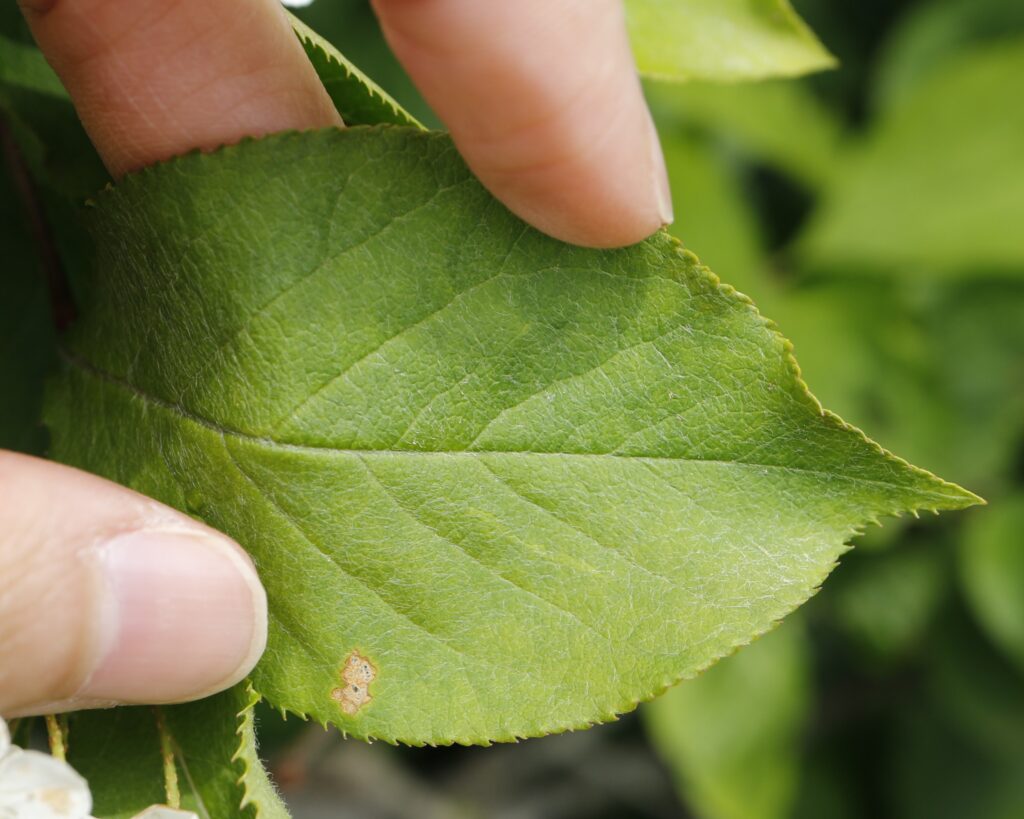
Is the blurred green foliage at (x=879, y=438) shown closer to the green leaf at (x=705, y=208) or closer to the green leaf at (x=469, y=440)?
the green leaf at (x=705, y=208)

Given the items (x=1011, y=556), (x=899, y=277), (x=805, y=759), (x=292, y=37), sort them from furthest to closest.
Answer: (x=805, y=759) → (x=899, y=277) → (x=1011, y=556) → (x=292, y=37)

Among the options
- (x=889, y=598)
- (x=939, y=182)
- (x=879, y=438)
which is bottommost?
(x=889, y=598)

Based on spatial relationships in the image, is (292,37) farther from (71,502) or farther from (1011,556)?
(1011,556)

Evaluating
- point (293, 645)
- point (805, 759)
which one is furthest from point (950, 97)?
point (293, 645)

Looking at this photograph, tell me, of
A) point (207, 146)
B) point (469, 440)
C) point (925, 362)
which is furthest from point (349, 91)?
point (925, 362)

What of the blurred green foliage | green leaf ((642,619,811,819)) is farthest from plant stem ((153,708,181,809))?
green leaf ((642,619,811,819))

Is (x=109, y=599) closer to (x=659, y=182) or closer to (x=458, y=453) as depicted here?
(x=458, y=453)
